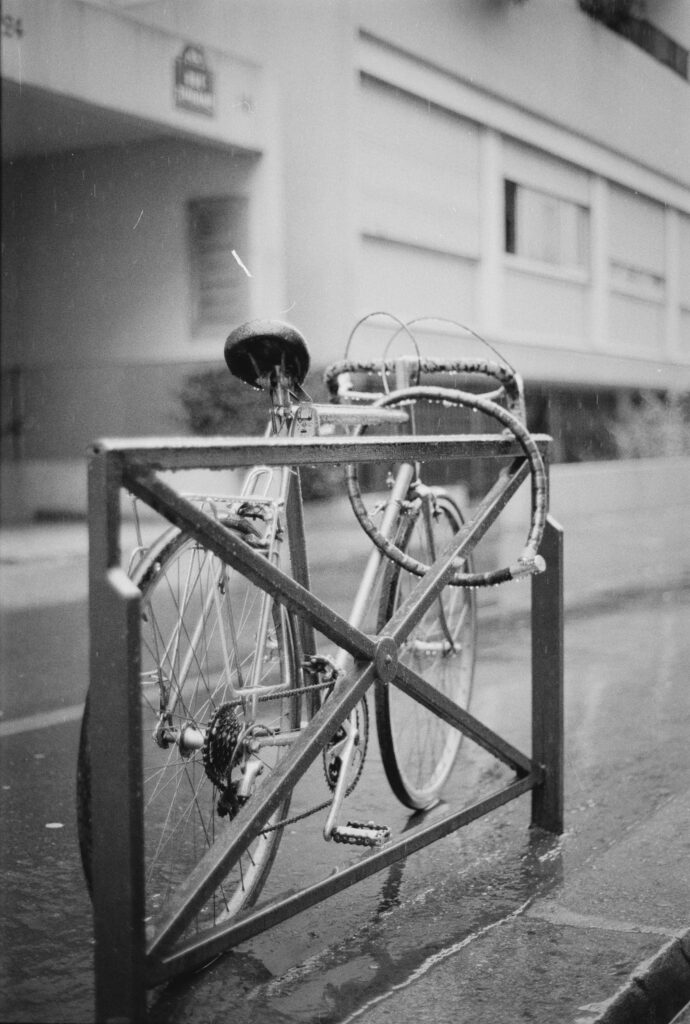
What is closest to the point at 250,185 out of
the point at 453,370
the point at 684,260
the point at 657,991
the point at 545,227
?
the point at 545,227

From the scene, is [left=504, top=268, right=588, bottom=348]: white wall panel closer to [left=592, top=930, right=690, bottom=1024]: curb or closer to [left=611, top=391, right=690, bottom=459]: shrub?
[left=611, top=391, right=690, bottom=459]: shrub

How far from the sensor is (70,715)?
5.75 metres

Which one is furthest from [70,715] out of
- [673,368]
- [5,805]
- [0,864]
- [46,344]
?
[673,368]

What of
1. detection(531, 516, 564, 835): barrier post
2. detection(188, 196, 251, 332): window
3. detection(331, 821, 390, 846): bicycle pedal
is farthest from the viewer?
detection(188, 196, 251, 332): window

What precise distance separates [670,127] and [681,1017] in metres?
21.7

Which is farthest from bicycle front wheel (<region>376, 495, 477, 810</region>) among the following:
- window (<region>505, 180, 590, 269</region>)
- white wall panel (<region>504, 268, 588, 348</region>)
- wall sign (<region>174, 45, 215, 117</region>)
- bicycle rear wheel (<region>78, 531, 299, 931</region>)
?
window (<region>505, 180, 590, 269</region>)

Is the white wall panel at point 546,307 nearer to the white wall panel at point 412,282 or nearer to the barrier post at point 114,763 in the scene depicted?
the white wall panel at point 412,282

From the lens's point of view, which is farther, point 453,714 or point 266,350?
point 453,714

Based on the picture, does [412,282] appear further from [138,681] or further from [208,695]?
[138,681]

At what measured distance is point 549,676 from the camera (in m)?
3.87

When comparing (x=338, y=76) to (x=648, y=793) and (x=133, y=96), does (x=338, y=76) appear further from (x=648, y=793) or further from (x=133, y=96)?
(x=648, y=793)

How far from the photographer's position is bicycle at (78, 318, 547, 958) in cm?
299

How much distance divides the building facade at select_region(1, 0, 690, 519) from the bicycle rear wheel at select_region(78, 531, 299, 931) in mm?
10645

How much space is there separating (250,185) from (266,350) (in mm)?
12457
